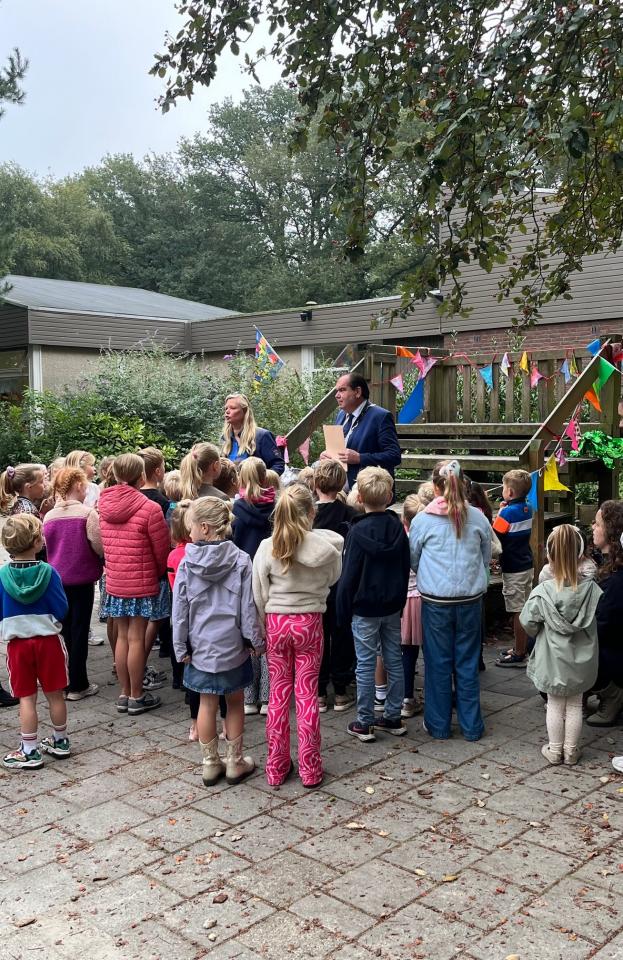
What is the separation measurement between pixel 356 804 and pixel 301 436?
576 cm

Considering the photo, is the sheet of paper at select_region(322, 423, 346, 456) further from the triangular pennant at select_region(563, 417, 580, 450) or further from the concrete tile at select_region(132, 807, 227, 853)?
the concrete tile at select_region(132, 807, 227, 853)

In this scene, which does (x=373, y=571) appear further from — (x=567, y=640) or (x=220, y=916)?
(x=220, y=916)

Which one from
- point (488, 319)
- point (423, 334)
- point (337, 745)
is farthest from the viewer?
point (423, 334)

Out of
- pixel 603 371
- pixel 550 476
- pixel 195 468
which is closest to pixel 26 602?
pixel 195 468

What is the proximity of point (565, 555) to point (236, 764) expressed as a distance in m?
2.09

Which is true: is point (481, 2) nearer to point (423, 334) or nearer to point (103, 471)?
point (103, 471)

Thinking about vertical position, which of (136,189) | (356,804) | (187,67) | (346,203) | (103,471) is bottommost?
(356,804)

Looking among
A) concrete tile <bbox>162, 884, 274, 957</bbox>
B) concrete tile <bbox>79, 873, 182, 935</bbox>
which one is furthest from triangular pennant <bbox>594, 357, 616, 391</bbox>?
concrete tile <bbox>79, 873, 182, 935</bbox>

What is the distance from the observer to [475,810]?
4.25 meters

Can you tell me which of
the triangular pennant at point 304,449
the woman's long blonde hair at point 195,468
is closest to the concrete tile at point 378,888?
the woman's long blonde hair at point 195,468

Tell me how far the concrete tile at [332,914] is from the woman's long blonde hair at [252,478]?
8.55 feet

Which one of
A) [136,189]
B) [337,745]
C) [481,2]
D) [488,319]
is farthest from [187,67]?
[136,189]

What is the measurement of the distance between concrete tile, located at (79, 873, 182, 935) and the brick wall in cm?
1314

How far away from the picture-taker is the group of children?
4.65 metres
